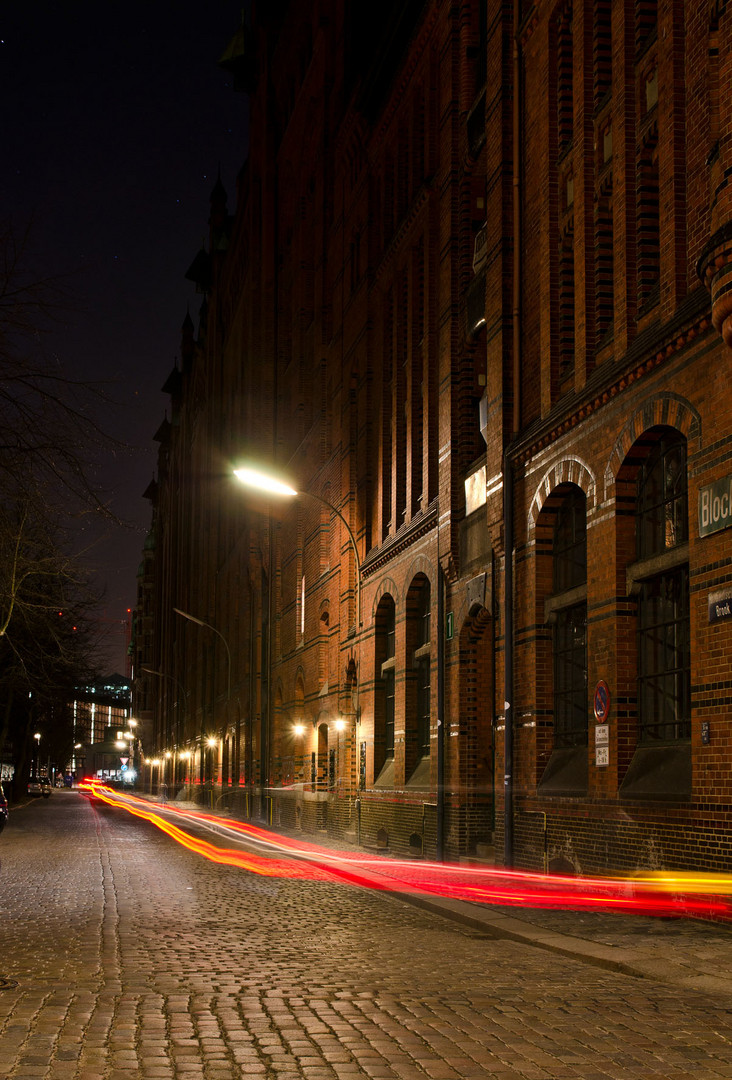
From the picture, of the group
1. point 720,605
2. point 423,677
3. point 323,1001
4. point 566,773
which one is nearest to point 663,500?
point 720,605

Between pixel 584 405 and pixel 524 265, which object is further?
pixel 524 265

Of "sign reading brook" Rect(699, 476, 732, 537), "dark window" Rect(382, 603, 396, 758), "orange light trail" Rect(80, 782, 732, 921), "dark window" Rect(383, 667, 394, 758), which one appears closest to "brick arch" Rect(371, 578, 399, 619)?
"dark window" Rect(382, 603, 396, 758)

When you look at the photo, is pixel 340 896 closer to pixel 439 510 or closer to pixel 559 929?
pixel 559 929

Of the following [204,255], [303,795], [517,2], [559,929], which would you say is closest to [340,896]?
[559,929]

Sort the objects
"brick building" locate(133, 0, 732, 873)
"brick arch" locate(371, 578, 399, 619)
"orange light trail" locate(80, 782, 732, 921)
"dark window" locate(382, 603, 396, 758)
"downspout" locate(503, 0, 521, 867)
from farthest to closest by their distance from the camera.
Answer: "dark window" locate(382, 603, 396, 758) < "brick arch" locate(371, 578, 399, 619) < "downspout" locate(503, 0, 521, 867) < "brick building" locate(133, 0, 732, 873) < "orange light trail" locate(80, 782, 732, 921)

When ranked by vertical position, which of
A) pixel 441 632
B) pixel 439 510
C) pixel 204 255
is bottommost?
pixel 441 632

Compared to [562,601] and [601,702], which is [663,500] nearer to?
[601,702]

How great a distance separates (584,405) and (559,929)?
7589mm

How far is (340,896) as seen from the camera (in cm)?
1634

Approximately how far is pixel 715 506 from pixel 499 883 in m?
6.77

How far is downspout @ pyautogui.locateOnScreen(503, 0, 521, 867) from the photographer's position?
1925cm

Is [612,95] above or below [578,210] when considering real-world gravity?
above

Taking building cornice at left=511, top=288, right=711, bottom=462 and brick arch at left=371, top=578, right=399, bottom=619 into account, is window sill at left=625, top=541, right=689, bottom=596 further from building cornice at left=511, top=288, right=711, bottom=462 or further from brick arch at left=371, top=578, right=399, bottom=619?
brick arch at left=371, top=578, right=399, bottom=619

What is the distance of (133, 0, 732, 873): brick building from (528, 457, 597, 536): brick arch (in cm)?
7
